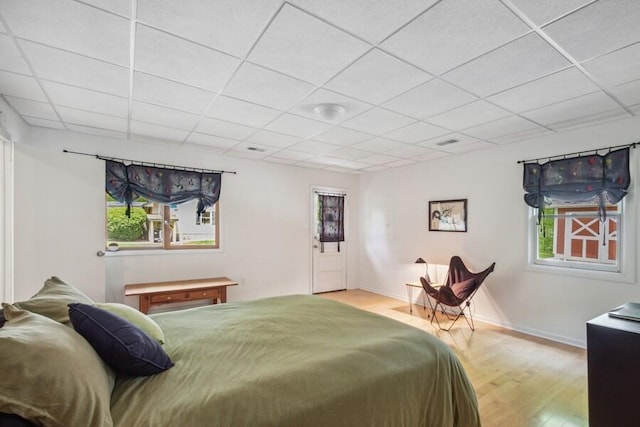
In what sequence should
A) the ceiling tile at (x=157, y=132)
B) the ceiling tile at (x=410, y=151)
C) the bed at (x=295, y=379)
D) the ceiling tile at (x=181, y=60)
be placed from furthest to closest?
the ceiling tile at (x=410, y=151), the ceiling tile at (x=157, y=132), the ceiling tile at (x=181, y=60), the bed at (x=295, y=379)

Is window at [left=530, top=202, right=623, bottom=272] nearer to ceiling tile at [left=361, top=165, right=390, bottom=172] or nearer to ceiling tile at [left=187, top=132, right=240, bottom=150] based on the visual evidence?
ceiling tile at [left=361, top=165, right=390, bottom=172]

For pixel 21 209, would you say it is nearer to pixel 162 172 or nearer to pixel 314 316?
pixel 162 172

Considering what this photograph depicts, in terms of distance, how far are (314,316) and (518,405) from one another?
65.9 inches

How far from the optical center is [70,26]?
178 centimetres

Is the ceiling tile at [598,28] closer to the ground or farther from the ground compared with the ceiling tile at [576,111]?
farther from the ground

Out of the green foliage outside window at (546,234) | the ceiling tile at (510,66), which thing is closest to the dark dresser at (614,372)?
the ceiling tile at (510,66)

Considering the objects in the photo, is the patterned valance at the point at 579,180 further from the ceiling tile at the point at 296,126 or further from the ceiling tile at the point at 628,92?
the ceiling tile at the point at 296,126

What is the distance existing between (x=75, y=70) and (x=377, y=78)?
89.2 inches

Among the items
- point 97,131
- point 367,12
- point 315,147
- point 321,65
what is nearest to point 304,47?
point 321,65

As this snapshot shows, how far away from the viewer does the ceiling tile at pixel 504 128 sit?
3291mm

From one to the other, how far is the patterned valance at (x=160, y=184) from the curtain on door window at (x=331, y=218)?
84.2 inches

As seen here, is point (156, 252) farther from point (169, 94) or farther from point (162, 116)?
point (169, 94)

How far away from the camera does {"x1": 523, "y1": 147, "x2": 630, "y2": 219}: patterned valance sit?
3191 millimetres

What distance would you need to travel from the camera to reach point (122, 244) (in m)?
4.23
